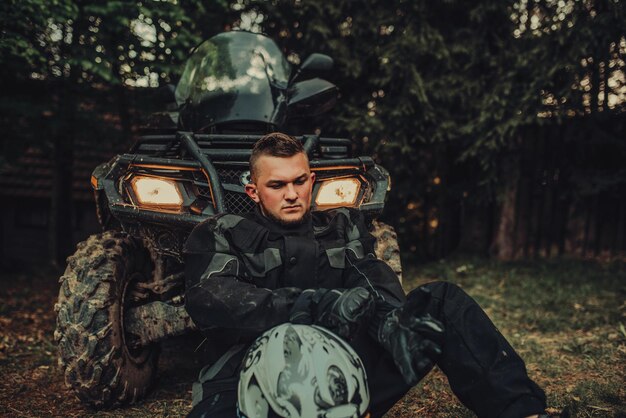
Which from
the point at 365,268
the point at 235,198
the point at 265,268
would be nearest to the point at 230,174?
the point at 235,198

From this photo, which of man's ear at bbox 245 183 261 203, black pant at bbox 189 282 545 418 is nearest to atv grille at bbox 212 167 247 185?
man's ear at bbox 245 183 261 203

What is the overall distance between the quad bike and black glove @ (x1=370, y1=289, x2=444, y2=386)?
4.33ft

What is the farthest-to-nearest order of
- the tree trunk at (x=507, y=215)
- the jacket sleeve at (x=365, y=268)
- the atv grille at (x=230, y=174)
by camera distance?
1. the tree trunk at (x=507, y=215)
2. the atv grille at (x=230, y=174)
3. the jacket sleeve at (x=365, y=268)

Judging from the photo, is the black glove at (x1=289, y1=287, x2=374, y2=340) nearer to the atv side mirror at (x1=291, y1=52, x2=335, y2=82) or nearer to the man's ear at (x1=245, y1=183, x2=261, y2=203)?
the man's ear at (x1=245, y1=183, x2=261, y2=203)

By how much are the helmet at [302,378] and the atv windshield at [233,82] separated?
2.22 metres

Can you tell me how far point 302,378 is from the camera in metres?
1.74

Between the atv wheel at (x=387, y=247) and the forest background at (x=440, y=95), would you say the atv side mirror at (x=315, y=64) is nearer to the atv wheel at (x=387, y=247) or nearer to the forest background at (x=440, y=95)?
the atv wheel at (x=387, y=247)

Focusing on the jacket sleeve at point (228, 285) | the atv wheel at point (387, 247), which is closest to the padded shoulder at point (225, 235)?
the jacket sleeve at point (228, 285)

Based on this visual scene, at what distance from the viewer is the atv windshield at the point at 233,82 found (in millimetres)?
3826

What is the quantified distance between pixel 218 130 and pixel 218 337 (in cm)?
199

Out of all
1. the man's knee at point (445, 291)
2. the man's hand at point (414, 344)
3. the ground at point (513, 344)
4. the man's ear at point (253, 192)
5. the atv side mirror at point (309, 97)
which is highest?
the atv side mirror at point (309, 97)

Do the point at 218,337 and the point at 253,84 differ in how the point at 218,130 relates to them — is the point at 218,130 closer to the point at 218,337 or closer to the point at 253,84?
the point at 253,84

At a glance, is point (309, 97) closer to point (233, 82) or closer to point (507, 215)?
point (233, 82)

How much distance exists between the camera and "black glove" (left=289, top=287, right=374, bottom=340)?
1873mm
